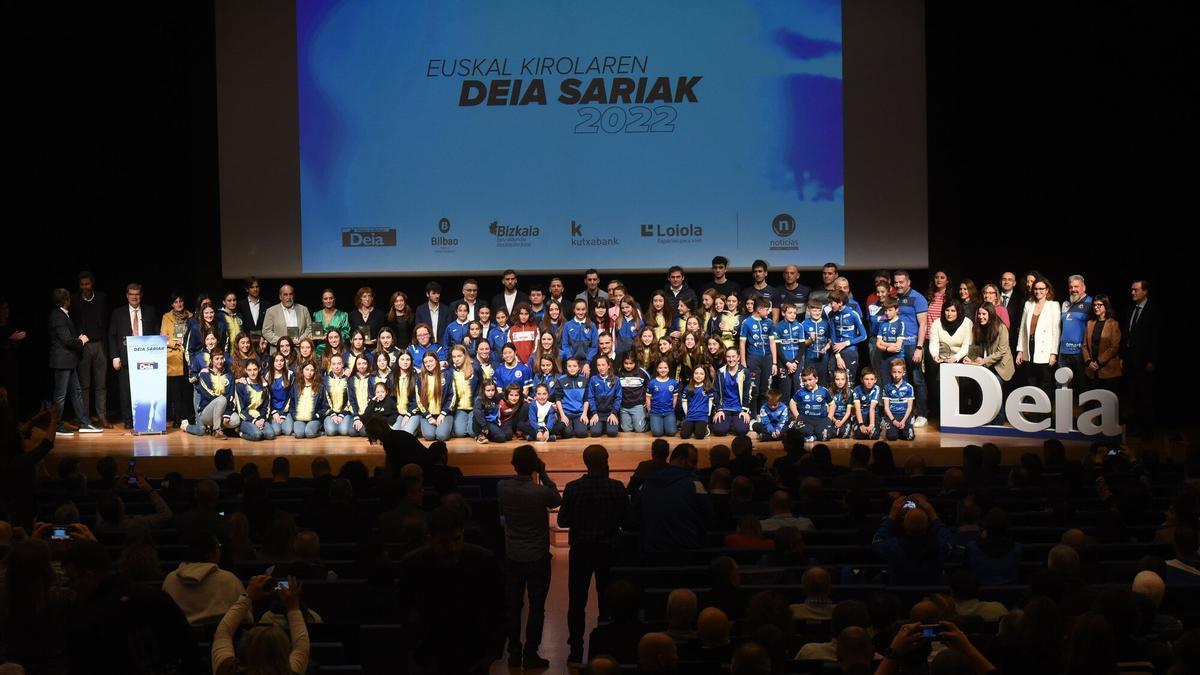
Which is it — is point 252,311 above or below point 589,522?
above

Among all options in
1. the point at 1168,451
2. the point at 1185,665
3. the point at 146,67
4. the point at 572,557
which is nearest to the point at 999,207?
the point at 1168,451

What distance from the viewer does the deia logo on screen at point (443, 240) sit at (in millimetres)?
13938

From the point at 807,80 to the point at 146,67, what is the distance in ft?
24.3

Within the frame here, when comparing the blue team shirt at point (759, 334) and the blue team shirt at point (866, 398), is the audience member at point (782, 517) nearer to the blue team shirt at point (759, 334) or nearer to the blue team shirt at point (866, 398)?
the blue team shirt at point (866, 398)

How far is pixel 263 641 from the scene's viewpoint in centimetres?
409

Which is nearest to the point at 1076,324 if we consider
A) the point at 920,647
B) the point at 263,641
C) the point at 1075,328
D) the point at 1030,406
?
the point at 1075,328

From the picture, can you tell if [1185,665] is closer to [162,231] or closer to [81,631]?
[81,631]

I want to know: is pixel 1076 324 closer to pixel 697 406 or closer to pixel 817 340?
pixel 817 340

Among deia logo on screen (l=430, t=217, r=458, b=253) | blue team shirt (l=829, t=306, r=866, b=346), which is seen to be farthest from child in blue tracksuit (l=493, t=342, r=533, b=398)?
blue team shirt (l=829, t=306, r=866, b=346)

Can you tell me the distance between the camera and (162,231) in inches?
567

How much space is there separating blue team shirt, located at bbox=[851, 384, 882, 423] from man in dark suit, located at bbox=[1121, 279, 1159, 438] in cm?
246

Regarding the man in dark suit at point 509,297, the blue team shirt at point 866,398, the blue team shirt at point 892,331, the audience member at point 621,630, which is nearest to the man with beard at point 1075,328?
the blue team shirt at point 892,331

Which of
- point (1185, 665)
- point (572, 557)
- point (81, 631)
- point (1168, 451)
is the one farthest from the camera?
point (1168, 451)

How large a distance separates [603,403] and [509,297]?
65.1 inches
